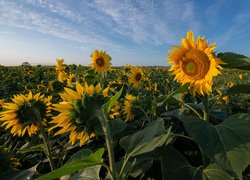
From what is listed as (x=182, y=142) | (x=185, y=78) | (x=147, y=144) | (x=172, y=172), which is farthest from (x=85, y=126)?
(x=182, y=142)

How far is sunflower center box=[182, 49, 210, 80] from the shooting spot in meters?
2.01

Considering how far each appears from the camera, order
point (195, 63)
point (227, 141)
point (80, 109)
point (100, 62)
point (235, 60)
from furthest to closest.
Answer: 1. point (100, 62)
2. point (195, 63)
3. point (235, 60)
4. point (80, 109)
5. point (227, 141)

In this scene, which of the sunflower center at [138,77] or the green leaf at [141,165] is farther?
the sunflower center at [138,77]

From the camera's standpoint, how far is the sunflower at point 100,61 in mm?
6086

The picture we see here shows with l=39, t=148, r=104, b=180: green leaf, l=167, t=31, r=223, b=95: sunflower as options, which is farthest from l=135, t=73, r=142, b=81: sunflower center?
l=39, t=148, r=104, b=180: green leaf

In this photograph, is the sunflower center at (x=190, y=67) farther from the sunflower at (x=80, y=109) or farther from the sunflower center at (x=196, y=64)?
the sunflower at (x=80, y=109)

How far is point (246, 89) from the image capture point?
1.74 metres

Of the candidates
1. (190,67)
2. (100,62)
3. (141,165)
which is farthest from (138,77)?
(141,165)

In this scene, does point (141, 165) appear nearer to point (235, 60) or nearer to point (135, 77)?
point (235, 60)

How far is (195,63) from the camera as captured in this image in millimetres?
2078

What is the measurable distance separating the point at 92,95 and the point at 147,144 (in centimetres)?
48

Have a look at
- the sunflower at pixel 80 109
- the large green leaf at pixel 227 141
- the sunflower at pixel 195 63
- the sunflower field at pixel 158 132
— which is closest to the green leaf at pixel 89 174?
the sunflower field at pixel 158 132

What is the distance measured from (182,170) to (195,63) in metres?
0.92

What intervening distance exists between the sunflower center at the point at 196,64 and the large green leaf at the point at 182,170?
769 millimetres
